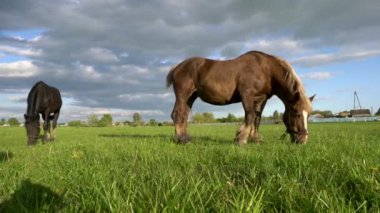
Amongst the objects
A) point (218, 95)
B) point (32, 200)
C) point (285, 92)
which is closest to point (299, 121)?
point (285, 92)

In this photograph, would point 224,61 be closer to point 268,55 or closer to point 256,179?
point 268,55

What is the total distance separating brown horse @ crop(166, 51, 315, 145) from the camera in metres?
9.46

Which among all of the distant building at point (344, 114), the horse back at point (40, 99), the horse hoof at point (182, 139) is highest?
the distant building at point (344, 114)

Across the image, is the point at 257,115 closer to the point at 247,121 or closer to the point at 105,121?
the point at 247,121

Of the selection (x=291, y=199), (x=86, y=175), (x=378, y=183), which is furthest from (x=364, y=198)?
(x=86, y=175)

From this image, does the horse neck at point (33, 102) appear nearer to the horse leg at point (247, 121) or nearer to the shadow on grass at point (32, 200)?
the horse leg at point (247, 121)

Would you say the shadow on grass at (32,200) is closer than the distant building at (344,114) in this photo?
Yes

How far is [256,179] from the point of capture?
3.65 meters

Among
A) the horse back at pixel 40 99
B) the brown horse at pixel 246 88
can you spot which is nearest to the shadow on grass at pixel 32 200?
the brown horse at pixel 246 88

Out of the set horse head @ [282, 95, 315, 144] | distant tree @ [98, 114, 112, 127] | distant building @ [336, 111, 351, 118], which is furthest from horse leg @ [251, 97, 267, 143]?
distant building @ [336, 111, 351, 118]

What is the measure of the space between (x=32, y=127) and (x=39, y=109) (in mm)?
1420

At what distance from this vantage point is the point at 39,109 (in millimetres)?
14891

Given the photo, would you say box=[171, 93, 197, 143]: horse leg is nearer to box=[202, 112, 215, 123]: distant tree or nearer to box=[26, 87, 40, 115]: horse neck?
box=[26, 87, 40, 115]: horse neck

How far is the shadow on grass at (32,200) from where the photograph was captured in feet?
9.87
